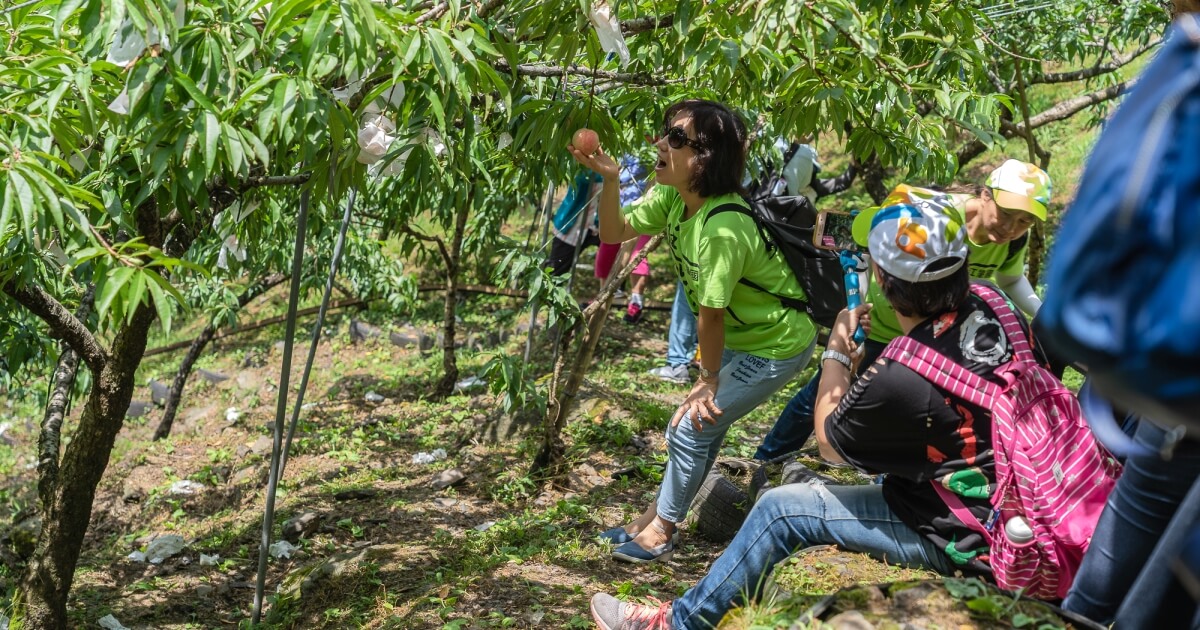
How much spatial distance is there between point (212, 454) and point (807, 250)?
4938 mm

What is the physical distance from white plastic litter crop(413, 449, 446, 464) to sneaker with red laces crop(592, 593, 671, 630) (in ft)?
9.80

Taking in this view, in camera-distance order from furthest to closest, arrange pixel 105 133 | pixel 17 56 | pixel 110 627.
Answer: pixel 110 627 < pixel 105 133 < pixel 17 56

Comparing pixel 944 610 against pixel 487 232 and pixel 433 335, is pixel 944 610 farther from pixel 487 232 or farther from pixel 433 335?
pixel 433 335

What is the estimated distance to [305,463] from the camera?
6.00 meters

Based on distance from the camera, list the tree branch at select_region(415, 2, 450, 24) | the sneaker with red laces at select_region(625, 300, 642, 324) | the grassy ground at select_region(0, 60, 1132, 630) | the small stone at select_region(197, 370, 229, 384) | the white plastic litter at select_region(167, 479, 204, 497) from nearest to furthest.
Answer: the tree branch at select_region(415, 2, 450, 24), the grassy ground at select_region(0, 60, 1132, 630), the white plastic litter at select_region(167, 479, 204, 497), the sneaker with red laces at select_region(625, 300, 642, 324), the small stone at select_region(197, 370, 229, 384)

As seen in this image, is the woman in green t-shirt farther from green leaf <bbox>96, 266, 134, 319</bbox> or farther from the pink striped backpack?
green leaf <bbox>96, 266, 134, 319</bbox>

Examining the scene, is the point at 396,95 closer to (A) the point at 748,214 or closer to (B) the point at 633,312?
(A) the point at 748,214

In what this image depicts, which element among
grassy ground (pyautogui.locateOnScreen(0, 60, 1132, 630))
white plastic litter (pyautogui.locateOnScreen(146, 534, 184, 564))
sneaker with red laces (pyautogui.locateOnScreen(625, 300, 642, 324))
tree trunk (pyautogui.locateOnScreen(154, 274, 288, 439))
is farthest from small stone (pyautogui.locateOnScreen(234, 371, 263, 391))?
white plastic litter (pyautogui.locateOnScreen(146, 534, 184, 564))

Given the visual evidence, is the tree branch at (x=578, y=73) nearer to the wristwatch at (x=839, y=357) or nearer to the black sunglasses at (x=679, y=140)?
the black sunglasses at (x=679, y=140)

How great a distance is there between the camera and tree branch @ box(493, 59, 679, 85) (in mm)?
3059

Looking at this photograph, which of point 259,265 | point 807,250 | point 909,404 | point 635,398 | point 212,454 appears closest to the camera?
point 909,404

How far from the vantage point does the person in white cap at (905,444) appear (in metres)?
2.13

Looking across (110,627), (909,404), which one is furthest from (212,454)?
(909,404)

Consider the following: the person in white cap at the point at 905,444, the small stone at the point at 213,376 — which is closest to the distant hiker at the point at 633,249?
the person in white cap at the point at 905,444
